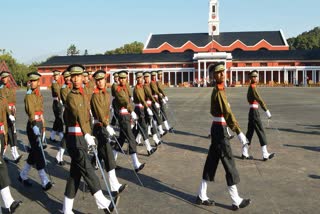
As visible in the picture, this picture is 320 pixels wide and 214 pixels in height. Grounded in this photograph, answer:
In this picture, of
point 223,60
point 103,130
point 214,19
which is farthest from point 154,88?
point 214,19

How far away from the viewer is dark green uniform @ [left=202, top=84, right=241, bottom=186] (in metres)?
5.77

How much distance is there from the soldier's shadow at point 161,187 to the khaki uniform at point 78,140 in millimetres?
1561

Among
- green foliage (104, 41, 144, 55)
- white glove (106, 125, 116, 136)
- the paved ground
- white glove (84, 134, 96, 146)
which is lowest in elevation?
the paved ground

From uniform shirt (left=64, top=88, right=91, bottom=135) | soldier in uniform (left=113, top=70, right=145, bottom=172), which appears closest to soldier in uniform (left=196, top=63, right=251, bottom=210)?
uniform shirt (left=64, top=88, right=91, bottom=135)

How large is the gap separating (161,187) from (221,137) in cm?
163

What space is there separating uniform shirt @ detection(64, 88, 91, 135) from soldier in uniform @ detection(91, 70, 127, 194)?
110 centimetres

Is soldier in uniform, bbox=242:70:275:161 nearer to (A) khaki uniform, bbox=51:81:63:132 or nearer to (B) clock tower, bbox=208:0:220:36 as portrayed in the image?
(A) khaki uniform, bbox=51:81:63:132

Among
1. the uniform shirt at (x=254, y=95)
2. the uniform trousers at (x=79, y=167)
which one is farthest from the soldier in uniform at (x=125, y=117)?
the uniform shirt at (x=254, y=95)

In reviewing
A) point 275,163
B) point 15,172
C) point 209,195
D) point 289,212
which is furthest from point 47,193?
point 275,163

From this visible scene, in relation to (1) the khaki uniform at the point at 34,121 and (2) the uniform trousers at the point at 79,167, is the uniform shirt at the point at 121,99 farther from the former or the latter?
(2) the uniform trousers at the point at 79,167

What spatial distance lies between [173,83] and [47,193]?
65.7 meters

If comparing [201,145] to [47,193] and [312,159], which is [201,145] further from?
[47,193]

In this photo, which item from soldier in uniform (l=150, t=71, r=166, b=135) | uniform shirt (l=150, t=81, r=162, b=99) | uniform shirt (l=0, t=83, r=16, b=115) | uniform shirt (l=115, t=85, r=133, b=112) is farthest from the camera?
uniform shirt (l=150, t=81, r=162, b=99)

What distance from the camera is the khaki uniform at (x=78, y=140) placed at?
5273 mm
